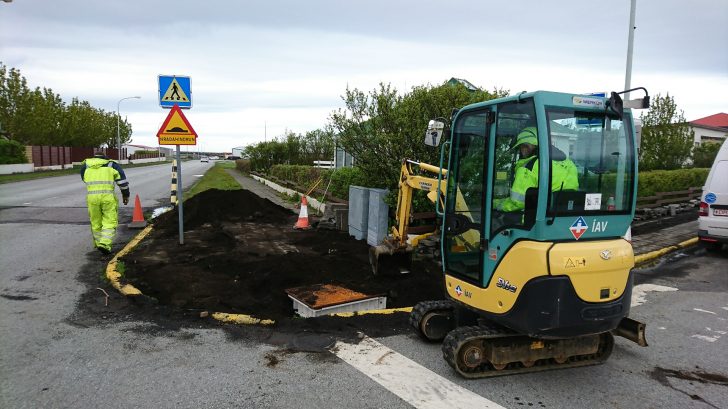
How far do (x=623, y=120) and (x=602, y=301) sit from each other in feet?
5.26

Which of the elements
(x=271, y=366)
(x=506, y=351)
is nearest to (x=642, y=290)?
(x=506, y=351)

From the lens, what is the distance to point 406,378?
4.07m

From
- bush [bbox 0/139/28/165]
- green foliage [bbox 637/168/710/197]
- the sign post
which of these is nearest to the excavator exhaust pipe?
the sign post

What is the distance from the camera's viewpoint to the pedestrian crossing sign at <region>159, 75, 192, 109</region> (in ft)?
28.8

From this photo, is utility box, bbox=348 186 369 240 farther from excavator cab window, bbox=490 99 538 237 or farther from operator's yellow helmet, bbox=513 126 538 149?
operator's yellow helmet, bbox=513 126 538 149

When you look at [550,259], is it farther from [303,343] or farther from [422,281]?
[422,281]

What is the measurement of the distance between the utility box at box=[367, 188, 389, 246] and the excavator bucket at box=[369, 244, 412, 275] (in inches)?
77.7

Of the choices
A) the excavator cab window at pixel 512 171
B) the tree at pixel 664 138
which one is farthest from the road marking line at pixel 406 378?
the tree at pixel 664 138

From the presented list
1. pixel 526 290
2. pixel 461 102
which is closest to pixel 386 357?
pixel 526 290

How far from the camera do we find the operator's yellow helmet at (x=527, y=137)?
3.78 metres

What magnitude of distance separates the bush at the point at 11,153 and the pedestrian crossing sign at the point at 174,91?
93.8 feet

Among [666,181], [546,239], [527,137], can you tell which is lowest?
[546,239]

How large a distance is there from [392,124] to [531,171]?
17.0 ft

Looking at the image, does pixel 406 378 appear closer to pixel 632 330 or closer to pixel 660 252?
pixel 632 330
